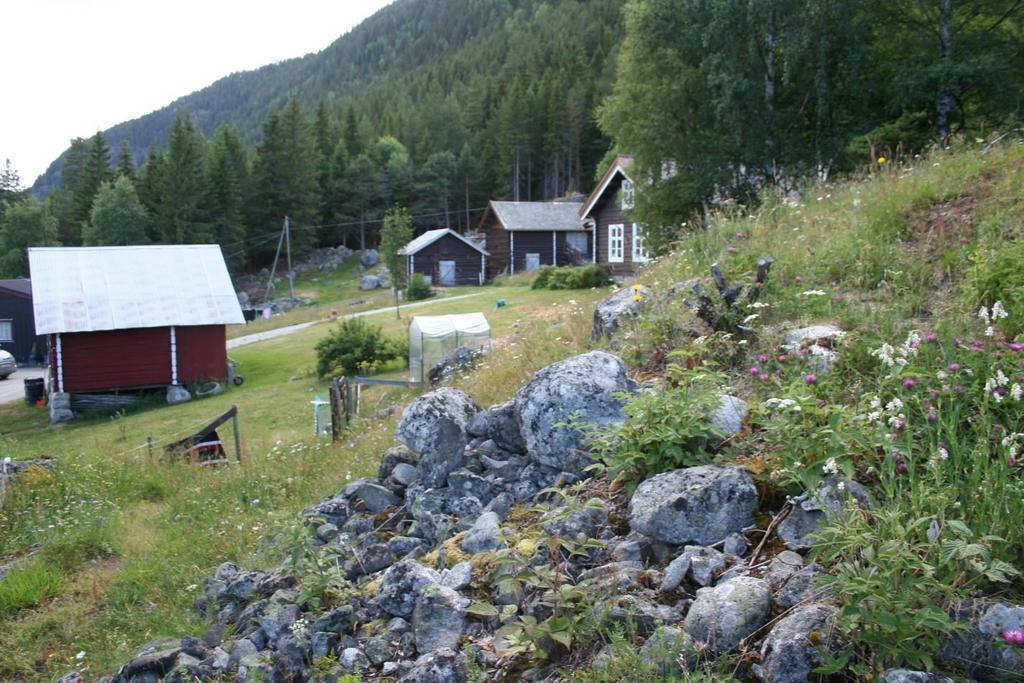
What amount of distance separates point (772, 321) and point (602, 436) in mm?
2186

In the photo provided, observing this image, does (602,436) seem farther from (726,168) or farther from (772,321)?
(726,168)

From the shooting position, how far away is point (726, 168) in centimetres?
2030

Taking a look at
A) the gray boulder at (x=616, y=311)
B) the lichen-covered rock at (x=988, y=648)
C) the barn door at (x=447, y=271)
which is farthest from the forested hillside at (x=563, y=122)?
the barn door at (x=447, y=271)

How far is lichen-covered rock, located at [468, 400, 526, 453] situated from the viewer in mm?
5254

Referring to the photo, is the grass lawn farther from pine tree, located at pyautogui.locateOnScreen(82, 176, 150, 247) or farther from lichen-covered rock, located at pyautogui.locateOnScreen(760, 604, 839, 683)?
pine tree, located at pyautogui.locateOnScreen(82, 176, 150, 247)

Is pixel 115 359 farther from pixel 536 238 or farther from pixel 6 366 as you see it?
pixel 536 238

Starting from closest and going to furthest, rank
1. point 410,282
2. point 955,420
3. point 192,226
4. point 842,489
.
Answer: point 842,489 < point 955,420 < point 410,282 < point 192,226

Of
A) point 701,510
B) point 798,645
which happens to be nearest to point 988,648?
point 798,645

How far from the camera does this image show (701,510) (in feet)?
11.9

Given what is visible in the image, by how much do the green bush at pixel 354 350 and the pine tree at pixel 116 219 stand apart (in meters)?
42.0

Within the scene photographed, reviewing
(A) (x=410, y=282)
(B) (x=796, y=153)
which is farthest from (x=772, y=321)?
(A) (x=410, y=282)

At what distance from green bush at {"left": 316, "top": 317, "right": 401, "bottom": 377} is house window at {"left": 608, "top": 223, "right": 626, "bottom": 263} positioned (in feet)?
54.6

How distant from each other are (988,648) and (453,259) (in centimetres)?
5677

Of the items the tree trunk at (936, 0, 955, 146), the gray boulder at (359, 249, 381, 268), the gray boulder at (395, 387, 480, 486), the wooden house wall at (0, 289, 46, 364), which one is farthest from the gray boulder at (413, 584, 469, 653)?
the gray boulder at (359, 249, 381, 268)
